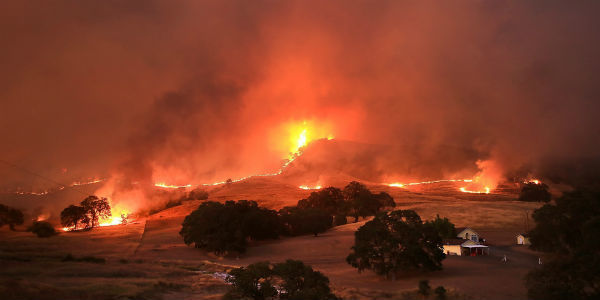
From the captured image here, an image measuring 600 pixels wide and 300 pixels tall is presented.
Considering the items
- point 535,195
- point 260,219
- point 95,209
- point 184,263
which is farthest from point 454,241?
point 535,195

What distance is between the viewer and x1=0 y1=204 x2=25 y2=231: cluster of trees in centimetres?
6862

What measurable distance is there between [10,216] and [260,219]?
43.1 meters

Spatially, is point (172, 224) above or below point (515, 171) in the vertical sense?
below

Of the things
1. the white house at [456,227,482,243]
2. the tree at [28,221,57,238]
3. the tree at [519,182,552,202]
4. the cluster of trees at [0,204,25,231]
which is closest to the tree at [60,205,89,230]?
the cluster of trees at [0,204,25,231]

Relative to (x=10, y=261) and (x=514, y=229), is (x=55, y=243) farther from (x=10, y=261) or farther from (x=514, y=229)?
(x=514, y=229)

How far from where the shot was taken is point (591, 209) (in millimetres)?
41688

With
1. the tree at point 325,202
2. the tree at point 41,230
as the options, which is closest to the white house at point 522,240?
the tree at point 325,202

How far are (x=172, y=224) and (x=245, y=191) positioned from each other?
44192 mm

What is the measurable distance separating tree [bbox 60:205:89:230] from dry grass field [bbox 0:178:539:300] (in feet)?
15.5

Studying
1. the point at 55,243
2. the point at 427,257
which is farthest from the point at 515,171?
the point at 55,243

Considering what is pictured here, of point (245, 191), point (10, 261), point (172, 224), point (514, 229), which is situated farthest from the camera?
point (245, 191)

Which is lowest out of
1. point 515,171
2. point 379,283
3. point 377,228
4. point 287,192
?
point 379,283

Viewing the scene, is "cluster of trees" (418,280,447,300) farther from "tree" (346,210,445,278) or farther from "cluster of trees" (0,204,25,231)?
"cluster of trees" (0,204,25,231)

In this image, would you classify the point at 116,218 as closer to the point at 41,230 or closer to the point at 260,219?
the point at 41,230
